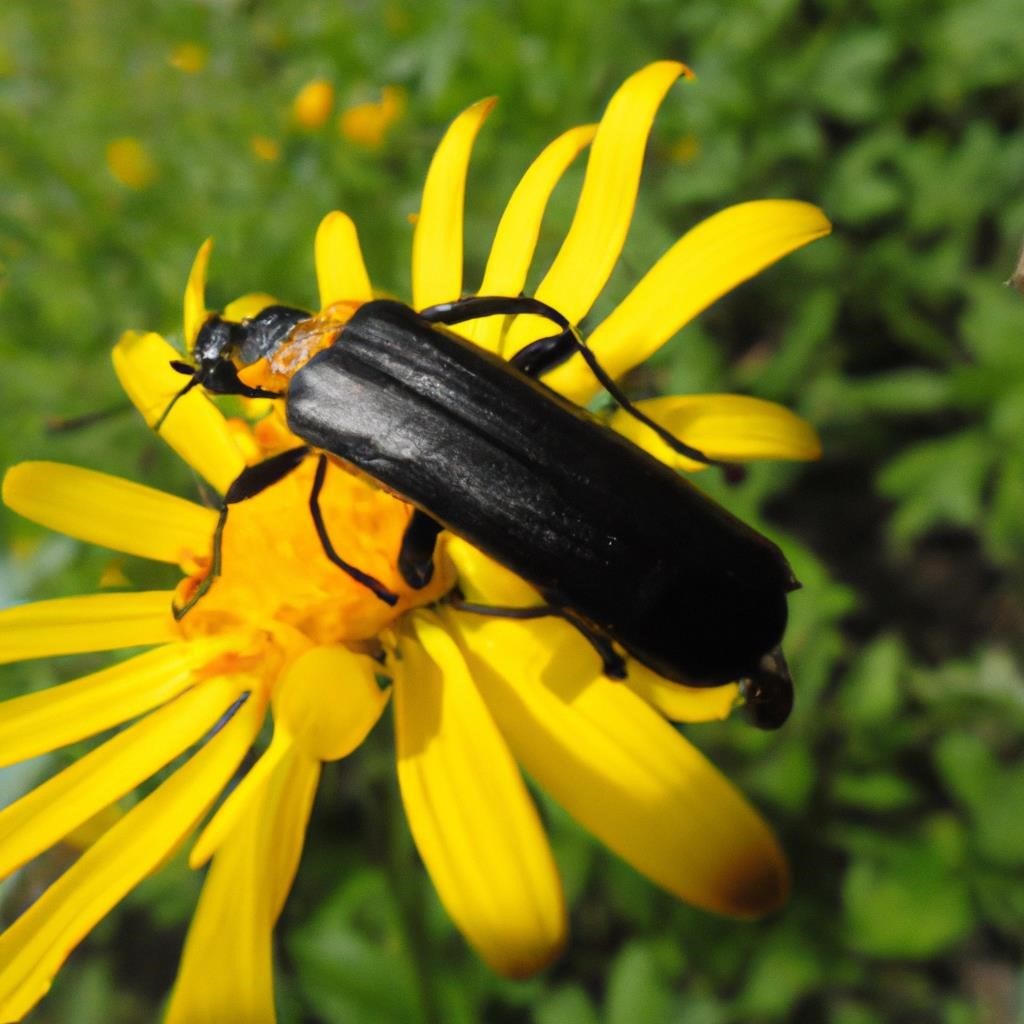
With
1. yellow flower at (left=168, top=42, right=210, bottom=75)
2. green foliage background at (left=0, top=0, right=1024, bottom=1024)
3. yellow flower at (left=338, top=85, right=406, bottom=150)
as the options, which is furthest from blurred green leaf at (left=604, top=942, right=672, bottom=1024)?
yellow flower at (left=168, top=42, right=210, bottom=75)

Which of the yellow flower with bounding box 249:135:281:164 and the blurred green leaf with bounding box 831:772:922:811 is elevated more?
the yellow flower with bounding box 249:135:281:164

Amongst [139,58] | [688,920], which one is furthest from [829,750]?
[139,58]

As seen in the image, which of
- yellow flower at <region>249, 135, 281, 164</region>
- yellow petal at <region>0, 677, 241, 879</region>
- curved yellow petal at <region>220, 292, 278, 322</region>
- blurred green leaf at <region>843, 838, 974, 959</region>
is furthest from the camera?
yellow flower at <region>249, 135, 281, 164</region>

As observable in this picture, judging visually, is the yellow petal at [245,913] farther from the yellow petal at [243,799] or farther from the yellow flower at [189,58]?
the yellow flower at [189,58]

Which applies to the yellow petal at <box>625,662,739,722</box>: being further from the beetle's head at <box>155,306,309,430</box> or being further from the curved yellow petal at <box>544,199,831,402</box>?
the beetle's head at <box>155,306,309,430</box>

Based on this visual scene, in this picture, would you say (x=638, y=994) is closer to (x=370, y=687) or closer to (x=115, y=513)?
(x=370, y=687)

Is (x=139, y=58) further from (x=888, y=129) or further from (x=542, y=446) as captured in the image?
(x=542, y=446)
